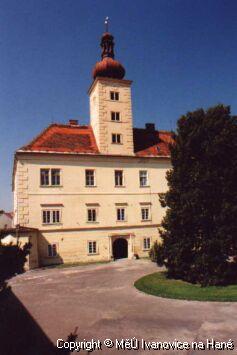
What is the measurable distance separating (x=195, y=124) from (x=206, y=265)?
8.74 meters

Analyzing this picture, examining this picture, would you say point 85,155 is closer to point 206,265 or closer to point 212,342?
point 206,265

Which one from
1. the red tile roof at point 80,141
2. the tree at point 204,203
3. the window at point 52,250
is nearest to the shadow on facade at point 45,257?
→ the window at point 52,250

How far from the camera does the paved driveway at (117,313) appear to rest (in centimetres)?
1117

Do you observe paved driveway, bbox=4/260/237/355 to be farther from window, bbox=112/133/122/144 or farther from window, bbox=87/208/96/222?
window, bbox=112/133/122/144

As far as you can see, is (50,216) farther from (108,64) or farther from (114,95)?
(108,64)

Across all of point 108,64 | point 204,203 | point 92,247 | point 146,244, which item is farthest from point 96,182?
point 204,203

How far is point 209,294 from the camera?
15.9m

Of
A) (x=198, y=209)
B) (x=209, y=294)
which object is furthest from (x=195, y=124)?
(x=209, y=294)

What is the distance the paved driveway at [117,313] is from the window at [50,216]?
8.39 m

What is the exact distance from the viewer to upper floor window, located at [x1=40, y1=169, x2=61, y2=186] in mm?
30031

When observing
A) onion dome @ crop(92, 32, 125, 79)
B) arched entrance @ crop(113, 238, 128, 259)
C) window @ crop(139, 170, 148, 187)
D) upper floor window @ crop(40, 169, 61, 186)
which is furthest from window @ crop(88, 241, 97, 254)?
onion dome @ crop(92, 32, 125, 79)

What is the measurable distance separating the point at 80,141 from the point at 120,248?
11.9 meters

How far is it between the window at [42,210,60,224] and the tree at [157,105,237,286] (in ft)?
41.6

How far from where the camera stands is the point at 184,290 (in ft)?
55.8
